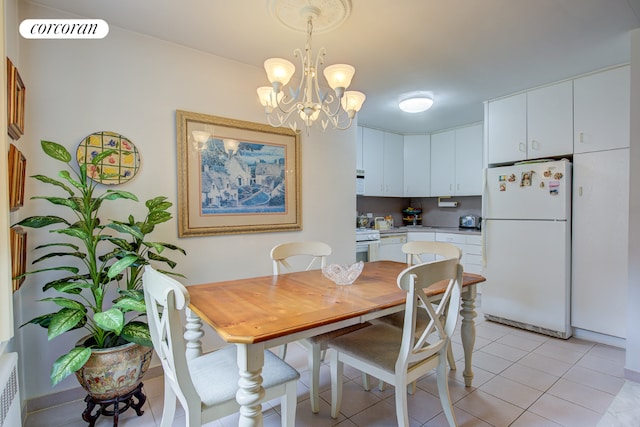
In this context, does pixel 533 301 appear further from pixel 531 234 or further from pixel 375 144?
pixel 375 144

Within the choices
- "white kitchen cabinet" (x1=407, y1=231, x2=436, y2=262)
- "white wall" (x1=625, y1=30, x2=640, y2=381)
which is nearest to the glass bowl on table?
"white wall" (x1=625, y1=30, x2=640, y2=381)

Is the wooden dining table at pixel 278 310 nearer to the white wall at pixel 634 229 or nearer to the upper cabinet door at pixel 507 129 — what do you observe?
the white wall at pixel 634 229

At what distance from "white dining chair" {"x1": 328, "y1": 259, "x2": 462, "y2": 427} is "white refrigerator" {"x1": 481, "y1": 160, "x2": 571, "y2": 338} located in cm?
185

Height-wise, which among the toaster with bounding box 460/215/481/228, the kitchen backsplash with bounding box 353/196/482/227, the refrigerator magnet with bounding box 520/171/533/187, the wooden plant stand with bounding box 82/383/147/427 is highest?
the refrigerator magnet with bounding box 520/171/533/187

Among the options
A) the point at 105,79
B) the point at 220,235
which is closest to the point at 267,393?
the point at 220,235

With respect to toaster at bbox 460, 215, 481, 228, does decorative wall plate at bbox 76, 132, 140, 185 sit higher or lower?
higher

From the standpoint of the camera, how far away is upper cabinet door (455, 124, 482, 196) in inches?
173

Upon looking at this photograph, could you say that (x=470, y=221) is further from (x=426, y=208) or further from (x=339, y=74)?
(x=339, y=74)

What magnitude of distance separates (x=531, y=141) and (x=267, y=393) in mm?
3198

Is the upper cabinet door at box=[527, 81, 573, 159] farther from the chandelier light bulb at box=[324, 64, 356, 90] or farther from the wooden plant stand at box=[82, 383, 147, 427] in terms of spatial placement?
the wooden plant stand at box=[82, 383, 147, 427]

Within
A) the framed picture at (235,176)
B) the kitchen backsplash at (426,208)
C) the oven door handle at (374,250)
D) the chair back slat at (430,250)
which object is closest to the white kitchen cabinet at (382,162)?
the kitchen backsplash at (426,208)

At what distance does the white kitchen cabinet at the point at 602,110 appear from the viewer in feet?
8.39

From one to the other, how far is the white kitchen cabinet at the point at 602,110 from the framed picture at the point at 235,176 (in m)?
2.48

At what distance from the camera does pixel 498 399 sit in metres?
1.93
